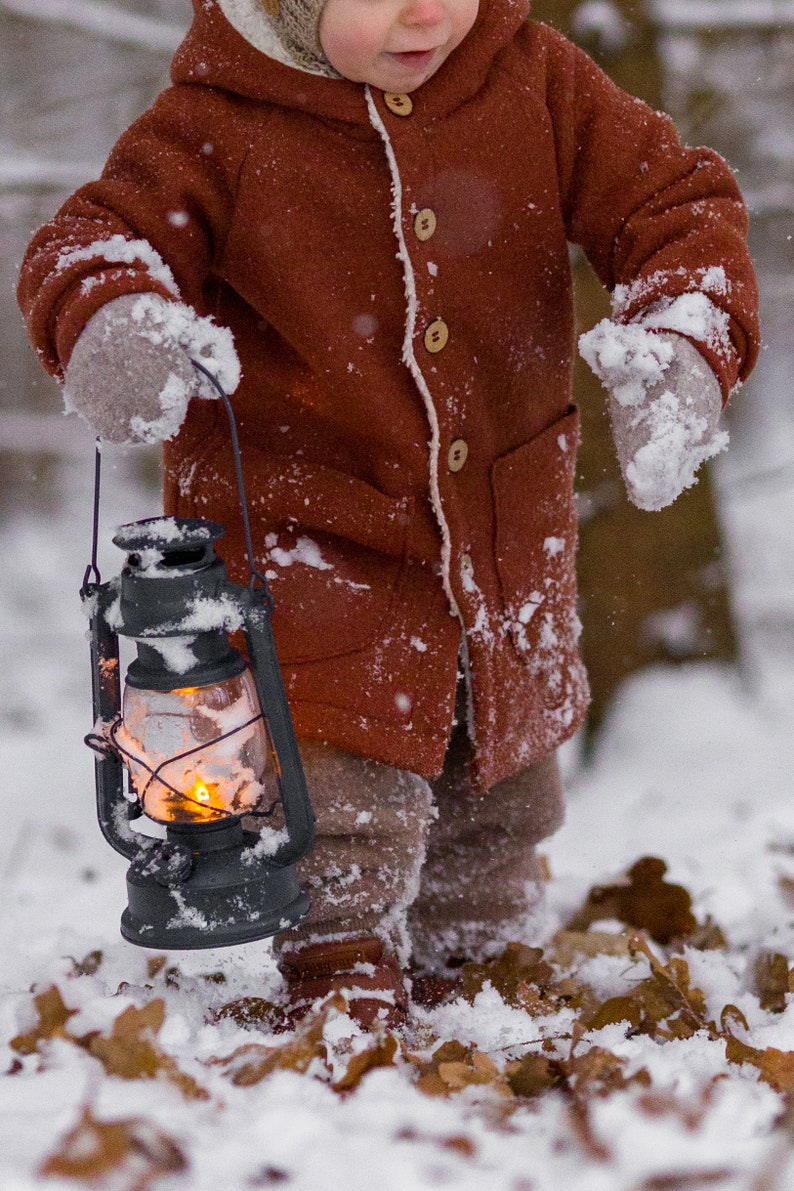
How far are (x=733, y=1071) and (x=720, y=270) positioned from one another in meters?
1.25

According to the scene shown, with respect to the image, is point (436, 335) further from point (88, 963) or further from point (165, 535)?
point (88, 963)

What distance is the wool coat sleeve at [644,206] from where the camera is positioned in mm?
2076

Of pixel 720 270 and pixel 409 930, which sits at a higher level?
pixel 720 270

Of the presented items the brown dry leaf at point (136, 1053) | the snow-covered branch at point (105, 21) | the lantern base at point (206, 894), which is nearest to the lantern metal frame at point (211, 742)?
the lantern base at point (206, 894)

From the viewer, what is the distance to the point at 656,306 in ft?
6.83

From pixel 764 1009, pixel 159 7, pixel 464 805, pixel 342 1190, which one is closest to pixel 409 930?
pixel 464 805

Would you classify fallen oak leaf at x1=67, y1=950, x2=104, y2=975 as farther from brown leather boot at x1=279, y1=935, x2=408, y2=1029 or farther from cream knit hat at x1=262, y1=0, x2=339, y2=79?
cream knit hat at x1=262, y1=0, x2=339, y2=79

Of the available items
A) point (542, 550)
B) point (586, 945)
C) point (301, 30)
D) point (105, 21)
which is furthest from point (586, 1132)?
point (105, 21)

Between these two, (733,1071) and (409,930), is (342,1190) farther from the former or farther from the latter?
(409,930)

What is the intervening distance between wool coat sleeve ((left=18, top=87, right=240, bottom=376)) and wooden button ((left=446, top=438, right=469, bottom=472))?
1.70 feet

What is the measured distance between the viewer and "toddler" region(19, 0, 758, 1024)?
6.68ft

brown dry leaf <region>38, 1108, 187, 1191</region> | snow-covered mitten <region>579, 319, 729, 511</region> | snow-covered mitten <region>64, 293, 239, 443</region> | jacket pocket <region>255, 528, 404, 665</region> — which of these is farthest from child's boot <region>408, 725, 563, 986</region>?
brown dry leaf <region>38, 1108, 187, 1191</region>

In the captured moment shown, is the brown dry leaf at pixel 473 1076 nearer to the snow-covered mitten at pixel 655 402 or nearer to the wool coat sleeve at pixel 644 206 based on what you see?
the snow-covered mitten at pixel 655 402

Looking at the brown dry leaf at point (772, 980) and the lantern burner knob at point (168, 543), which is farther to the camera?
the brown dry leaf at point (772, 980)
